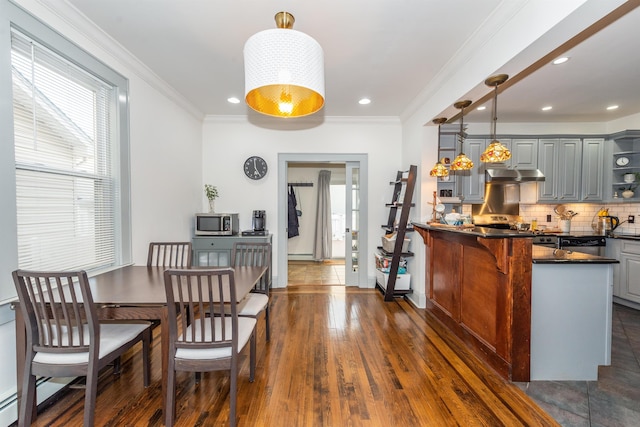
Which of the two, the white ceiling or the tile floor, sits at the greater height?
the white ceiling

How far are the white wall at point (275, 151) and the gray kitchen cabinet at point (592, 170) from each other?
2.72 metres

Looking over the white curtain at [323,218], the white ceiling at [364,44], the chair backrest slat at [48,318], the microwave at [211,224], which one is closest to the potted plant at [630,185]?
the white ceiling at [364,44]

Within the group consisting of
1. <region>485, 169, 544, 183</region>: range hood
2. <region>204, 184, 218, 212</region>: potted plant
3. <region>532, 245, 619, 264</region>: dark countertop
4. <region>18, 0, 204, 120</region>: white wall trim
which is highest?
<region>18, 0, 204, 120</region>: white wall trim

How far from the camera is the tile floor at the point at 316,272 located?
4793mm

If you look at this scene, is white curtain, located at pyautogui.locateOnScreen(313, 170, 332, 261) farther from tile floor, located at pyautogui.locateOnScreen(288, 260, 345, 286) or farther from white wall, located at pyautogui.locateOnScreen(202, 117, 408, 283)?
white wall, located at pyautogui.locateOnScreen(202, 117, 408, 283)

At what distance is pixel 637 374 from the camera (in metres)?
2.16

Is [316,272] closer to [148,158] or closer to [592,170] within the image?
[148,158]

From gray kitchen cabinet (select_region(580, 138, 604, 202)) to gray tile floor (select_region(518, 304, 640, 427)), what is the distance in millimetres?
2601

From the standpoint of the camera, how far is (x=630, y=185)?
3902mm

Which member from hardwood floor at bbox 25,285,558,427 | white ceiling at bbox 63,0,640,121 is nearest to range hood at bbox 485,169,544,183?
white ceiling at bbox 63,0,640,121

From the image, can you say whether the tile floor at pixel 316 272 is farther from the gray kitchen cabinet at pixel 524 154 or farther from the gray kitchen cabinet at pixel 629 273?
the gray kitchen cabinet at pixel 629 273

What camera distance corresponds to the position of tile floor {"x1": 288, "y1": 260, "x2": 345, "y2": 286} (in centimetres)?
479

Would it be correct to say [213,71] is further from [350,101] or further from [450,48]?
[450,48]

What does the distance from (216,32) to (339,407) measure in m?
2.93
